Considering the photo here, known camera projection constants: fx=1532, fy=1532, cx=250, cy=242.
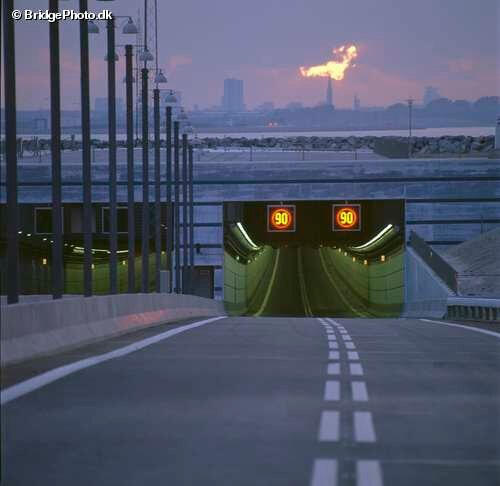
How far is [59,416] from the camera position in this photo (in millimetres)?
11984

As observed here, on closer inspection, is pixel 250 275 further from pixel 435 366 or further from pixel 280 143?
pixel 435 366

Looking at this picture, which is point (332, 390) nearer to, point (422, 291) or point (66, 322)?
point (66, 322)

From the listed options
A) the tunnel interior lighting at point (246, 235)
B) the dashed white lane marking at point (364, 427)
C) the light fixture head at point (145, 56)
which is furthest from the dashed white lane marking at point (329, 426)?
the tunnel interior lighting at point (246, 235)

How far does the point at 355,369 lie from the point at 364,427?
5916 millimetres

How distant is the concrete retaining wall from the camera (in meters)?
61.7

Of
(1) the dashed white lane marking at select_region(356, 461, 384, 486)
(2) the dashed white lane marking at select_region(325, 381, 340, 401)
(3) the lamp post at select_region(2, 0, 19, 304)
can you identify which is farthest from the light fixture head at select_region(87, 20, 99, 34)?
(1) the dashed white lane marking at select_region(356, 461, 384, 486)

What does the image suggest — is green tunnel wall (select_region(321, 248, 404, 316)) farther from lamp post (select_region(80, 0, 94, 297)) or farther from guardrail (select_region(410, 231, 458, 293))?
lamp post (select_region(80, 0, 94, 297))

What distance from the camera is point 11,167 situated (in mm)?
23688

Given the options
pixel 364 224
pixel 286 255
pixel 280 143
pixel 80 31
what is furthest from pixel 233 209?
pixel 286 255

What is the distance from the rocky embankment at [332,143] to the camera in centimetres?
11596

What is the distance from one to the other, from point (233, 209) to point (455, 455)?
88.0 metres

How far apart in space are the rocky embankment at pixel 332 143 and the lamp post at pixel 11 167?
275 ft

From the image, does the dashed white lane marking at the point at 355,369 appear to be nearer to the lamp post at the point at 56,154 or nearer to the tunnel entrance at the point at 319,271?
the lamp post at the point at 56,154

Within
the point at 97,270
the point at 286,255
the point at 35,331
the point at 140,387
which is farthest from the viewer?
the point at 286,255
